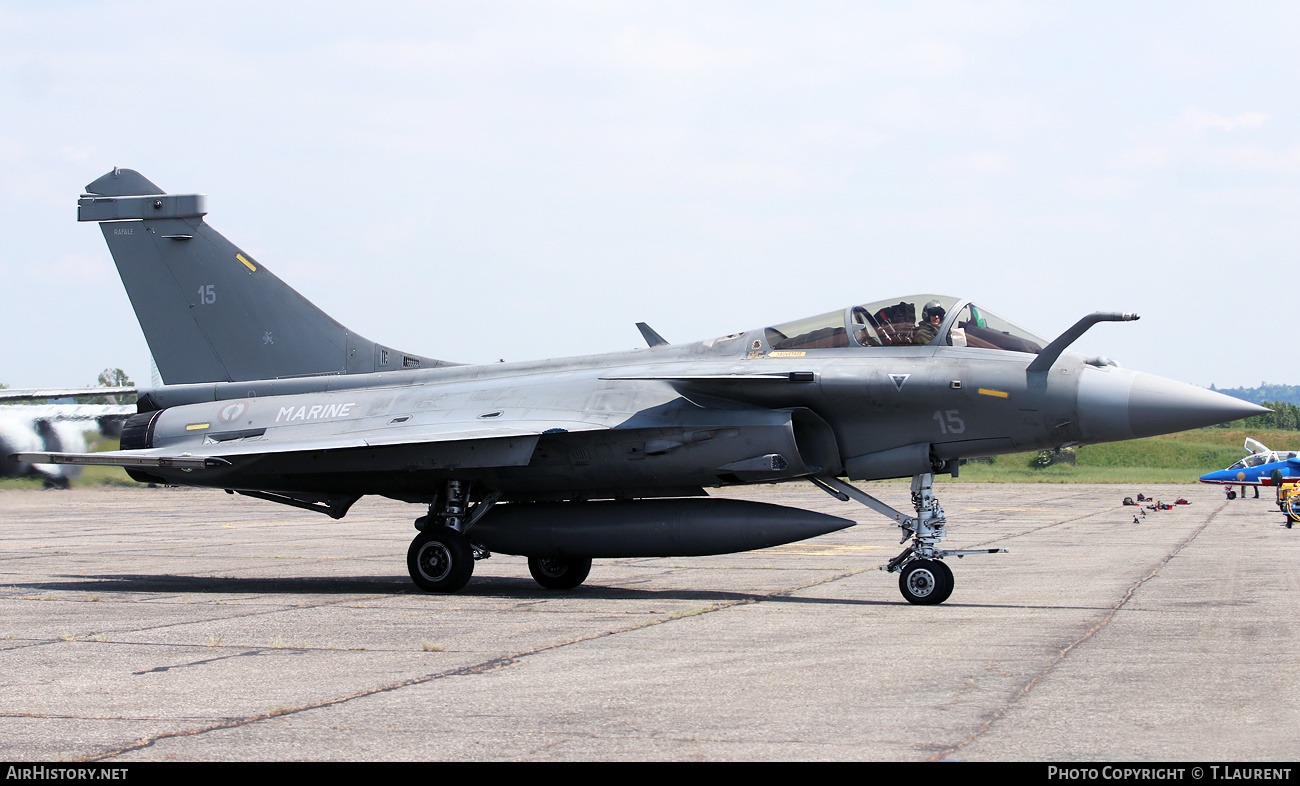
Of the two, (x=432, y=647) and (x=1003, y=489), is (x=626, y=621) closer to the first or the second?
(x=432, y=647)

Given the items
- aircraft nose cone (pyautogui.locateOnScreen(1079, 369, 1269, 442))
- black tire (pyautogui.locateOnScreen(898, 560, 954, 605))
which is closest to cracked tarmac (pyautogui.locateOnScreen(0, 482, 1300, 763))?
black tire (pyautogui.locateOnScreen(898, 560, 954, 605))

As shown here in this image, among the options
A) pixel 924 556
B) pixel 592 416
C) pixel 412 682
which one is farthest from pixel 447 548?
pixel 412 682

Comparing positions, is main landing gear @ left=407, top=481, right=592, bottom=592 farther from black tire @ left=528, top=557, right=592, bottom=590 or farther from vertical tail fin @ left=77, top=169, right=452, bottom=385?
vertical tail fin @ left=77, top=169, right=452, bottom=385

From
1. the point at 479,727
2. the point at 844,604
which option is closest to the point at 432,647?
the point at 479,727

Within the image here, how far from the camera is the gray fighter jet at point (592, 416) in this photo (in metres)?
11.4

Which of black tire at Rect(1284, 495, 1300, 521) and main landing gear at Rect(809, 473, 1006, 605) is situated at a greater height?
main landing gear at Rect(809, 473, 1006, 605)

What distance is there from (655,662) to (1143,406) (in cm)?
554

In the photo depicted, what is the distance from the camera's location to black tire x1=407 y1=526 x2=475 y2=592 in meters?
12.7

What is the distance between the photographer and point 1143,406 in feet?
35.3

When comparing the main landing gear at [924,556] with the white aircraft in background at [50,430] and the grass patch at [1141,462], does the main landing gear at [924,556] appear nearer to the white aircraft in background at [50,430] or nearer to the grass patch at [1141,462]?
the white aircraft in background at [50,430]

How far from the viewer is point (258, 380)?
15.2 meters

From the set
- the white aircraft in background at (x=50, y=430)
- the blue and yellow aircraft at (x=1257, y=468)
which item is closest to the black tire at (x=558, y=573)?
the white aircraft in background at (x=50, y=430)

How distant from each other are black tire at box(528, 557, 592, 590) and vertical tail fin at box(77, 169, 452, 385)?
10.6ft
